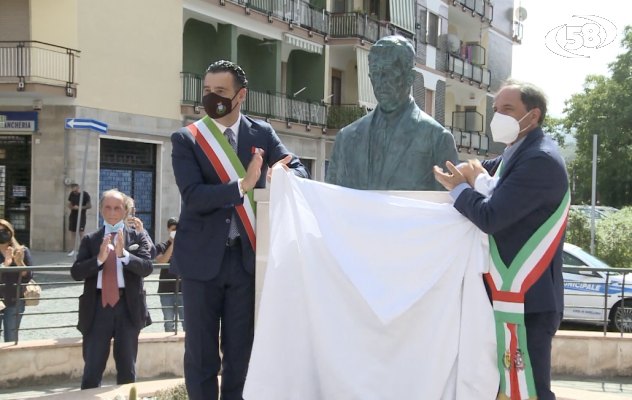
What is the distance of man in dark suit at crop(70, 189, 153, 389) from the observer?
605 centimetres

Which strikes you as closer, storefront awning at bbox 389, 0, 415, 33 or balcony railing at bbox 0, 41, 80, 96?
balcony railing at bbox 0, 41, 80, 96

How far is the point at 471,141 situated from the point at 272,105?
16.3 metres

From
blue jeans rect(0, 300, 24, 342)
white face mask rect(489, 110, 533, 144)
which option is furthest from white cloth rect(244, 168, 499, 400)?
blue jeans rect(0, 300, 24, 342)

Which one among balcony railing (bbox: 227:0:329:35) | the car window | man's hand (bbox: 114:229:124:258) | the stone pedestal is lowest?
the car window

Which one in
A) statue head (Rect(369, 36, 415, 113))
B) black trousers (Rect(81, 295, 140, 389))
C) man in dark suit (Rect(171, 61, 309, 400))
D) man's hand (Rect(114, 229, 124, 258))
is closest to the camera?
man in dark suit (Rect(171, 61, 309, 400))

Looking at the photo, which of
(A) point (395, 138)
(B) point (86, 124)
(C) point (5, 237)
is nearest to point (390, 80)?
(A) point (395, 138)

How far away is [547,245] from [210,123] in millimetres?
1806

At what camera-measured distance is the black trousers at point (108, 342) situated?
6.00 meters

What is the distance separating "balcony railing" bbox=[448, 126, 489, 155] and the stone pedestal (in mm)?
33923

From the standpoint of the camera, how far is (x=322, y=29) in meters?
27.7

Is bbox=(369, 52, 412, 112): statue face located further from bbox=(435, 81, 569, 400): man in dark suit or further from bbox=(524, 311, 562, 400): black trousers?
bbox=(524, 311, 562, 400): black trousers

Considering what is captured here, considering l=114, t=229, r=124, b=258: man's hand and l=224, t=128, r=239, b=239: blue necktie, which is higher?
l=224, t=128, r=239, b=239: blue necktie

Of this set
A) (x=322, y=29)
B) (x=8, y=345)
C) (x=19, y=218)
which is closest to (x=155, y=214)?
(x=19, y=218)

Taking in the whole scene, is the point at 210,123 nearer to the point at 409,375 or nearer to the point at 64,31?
the point at 409,375
